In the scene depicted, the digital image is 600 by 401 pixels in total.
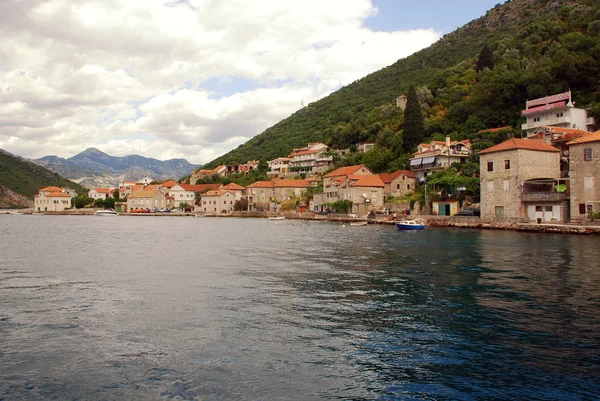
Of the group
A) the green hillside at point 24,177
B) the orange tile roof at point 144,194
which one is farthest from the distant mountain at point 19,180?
the orange tile roof at point 144,194

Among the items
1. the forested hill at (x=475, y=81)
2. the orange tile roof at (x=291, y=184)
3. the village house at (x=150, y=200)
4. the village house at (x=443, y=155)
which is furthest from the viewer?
the village house at (x=150, y=200)

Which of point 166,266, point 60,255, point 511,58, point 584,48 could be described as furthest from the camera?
point 511,58

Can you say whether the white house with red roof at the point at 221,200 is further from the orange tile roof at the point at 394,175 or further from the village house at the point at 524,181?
the village house at the point at 524,181

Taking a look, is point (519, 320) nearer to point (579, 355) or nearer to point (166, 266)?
point (579, 355)

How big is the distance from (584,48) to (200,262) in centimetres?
6400

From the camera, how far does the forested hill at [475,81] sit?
2458 inches

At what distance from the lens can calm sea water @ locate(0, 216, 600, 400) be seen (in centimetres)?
793

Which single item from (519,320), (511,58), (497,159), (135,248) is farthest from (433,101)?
(519,320)

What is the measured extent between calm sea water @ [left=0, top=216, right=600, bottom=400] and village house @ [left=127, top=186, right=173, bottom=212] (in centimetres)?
8799

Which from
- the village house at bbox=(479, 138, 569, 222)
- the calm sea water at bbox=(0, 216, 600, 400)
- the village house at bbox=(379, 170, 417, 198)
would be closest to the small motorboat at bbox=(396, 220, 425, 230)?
the village house at bbox=(479, 138, 569, 222)

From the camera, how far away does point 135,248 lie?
30.7 metres

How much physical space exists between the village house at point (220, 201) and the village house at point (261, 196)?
14.0 feet

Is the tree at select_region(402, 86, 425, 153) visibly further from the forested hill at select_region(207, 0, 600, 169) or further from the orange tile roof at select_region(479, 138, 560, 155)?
the orange tile roof at select_region(479, 138, 560, 155)

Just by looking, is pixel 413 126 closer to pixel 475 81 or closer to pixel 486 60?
pixel 475 81
